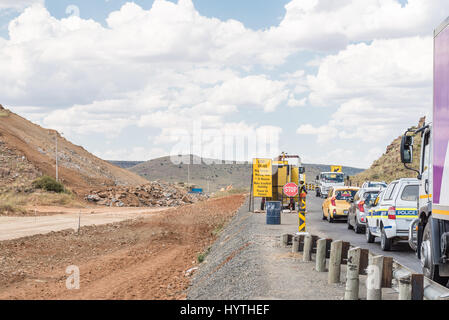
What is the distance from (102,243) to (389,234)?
15799 mm

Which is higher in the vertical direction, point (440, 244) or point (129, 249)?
point (440, 244)

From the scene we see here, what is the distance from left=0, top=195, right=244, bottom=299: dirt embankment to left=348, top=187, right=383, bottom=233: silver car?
5.74m

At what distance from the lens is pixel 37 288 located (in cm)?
1728

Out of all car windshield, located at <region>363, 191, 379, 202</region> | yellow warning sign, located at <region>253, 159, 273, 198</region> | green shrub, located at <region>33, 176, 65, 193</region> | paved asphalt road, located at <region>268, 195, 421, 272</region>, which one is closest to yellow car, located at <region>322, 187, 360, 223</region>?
paved asphalt road, located at <region>268, 195, 421, 272</region>

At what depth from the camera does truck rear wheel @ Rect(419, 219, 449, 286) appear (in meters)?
9.61

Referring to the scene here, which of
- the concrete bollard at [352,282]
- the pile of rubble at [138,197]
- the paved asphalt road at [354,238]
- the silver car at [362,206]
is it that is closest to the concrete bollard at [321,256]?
the paved asphalt road at [354,238]

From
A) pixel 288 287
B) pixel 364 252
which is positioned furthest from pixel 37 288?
pixel 364 252

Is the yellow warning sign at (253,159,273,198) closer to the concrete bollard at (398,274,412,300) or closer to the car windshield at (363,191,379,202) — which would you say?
the car windshield at (363,191,379,202)

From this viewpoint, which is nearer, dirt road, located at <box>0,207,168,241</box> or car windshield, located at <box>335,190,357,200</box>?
car windshield, located at <box>335,190,357,200</box>

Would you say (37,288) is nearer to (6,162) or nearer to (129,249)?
(129,249)

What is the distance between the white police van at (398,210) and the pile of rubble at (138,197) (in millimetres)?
45572

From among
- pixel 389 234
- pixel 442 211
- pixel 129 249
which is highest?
pixel 442 211

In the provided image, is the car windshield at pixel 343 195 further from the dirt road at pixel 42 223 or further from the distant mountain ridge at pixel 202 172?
the distant mountain ridge at pixel 202 172
